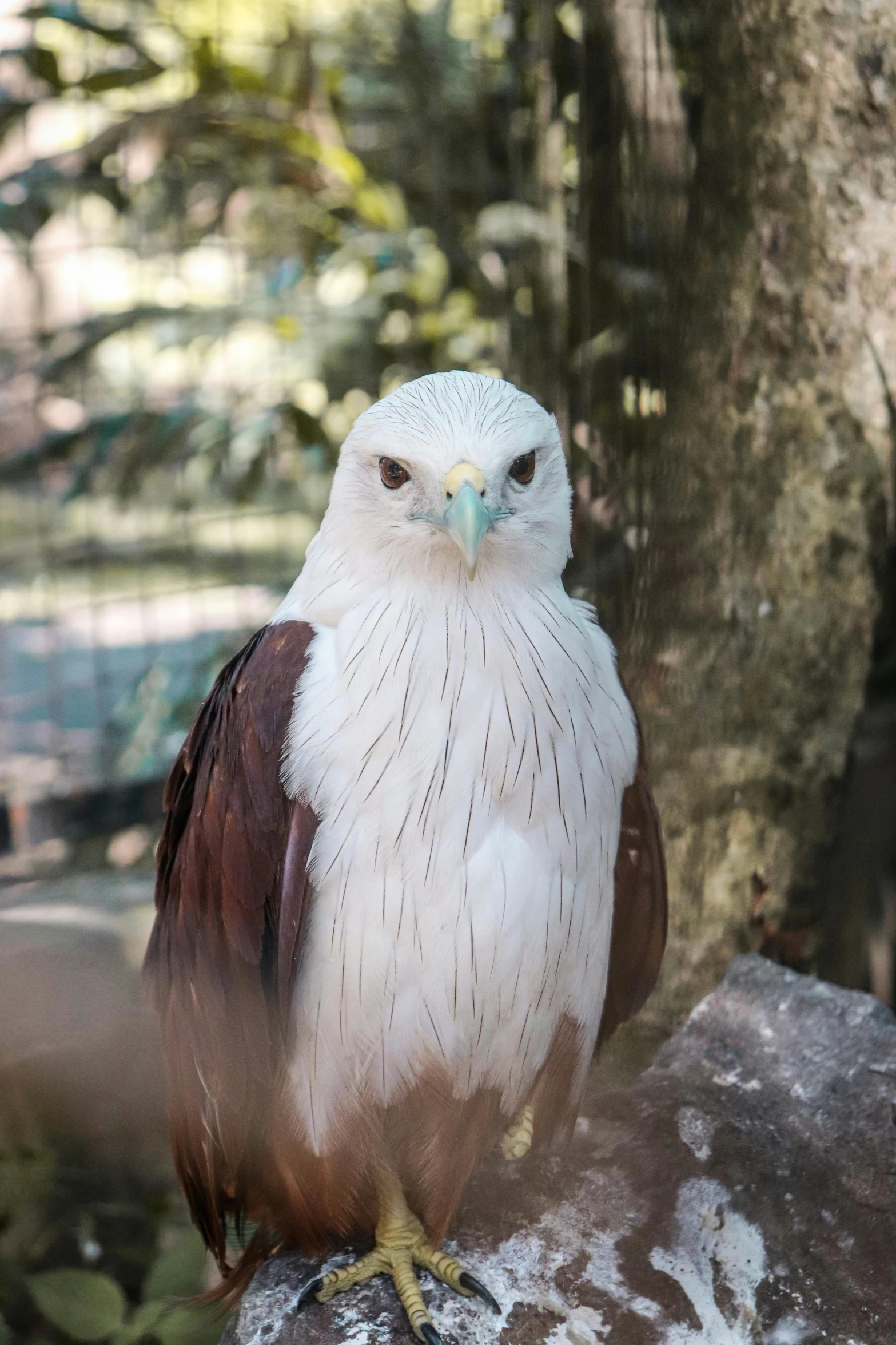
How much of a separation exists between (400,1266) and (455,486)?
1.14 meters

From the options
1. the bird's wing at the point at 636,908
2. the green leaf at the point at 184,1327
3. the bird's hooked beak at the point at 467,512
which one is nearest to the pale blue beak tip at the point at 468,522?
the bird's hooked beak at the point at 467,512

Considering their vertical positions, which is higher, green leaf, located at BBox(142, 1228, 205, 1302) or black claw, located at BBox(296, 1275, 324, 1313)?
black claw, located at BBox(296, 1275, 324, 1313)

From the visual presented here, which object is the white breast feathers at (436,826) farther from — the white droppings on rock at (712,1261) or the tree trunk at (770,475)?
the tree trunk at (770,475)

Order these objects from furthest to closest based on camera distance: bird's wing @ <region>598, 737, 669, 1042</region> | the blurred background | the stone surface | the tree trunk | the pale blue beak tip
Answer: the tree trunk < the blurred background < bird's wing @ <region>598, 737, 669, 1042</region> < the stone surface < the pale blue beak tip

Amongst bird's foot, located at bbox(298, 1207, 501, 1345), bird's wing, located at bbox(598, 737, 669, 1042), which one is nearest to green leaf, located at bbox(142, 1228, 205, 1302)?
bird's foot, located at bbox(298, 1207, 501, 1345)

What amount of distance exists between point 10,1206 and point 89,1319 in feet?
1.88

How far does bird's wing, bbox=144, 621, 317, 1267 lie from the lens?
5.66 feet

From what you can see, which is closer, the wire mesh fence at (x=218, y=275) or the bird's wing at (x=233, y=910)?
the bird's wing at (x=233, y=910)

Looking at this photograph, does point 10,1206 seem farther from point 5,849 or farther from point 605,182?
point 605,182

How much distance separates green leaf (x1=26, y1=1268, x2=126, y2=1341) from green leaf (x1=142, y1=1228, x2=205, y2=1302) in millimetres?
71

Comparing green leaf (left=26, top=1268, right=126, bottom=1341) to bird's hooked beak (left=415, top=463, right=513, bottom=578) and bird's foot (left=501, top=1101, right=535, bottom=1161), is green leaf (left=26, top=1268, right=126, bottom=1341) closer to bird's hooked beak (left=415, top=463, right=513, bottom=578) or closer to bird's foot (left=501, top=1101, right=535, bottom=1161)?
bird's foot (left=501, top=1101, right=535, bottom=1161)

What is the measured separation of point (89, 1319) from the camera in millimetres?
2344

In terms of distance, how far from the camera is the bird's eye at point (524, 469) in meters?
1.70

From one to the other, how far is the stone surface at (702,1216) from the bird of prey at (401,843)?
8 cm
